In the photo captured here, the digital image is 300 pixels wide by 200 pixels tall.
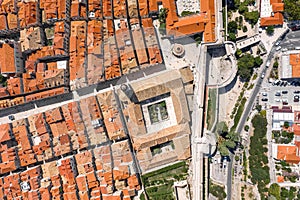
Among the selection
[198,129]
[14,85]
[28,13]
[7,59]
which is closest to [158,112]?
[198,129]

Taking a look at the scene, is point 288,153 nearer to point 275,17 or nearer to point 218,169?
point 218,169

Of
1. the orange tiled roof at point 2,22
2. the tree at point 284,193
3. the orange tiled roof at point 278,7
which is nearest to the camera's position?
the orange tiled roof at point 278,7

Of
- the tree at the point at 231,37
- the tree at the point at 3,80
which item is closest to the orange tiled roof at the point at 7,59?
the tree at the point at 3,80

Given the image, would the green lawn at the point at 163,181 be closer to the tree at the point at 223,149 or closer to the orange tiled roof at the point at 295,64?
the tree at the point at 223,149

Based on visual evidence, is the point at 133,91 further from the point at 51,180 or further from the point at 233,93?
the point at 51,180

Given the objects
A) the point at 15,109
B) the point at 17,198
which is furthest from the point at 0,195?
the point at 15,109
